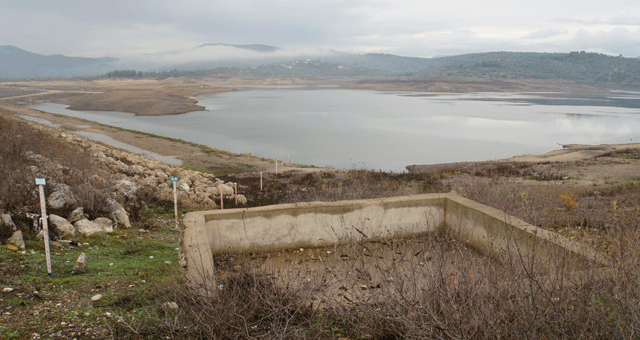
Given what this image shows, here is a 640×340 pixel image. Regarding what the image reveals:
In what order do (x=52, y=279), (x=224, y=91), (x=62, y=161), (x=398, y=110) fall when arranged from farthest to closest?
(x=224, y=91), (x=398, y=110), (x=62, y=161), (x=52, y=279)

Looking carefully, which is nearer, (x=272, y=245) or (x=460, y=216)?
(x=272, y=245)

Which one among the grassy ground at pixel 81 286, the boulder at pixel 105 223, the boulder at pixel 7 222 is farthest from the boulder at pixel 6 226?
the boulder at pixel 105 223

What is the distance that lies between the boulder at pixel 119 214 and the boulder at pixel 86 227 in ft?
4.00

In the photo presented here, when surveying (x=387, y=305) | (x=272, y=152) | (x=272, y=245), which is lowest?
(x=272, y=152)

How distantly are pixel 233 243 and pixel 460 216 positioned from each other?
3.89 m

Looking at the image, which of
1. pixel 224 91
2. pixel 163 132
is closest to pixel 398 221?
pixel 163 132

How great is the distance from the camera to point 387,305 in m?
3.54

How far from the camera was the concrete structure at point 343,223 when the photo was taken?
260 inches

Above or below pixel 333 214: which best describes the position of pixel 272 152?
below

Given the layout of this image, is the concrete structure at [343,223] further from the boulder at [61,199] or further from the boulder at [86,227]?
the boulder at [61,199]

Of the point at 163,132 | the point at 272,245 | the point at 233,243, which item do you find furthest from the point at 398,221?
the point at 163,132

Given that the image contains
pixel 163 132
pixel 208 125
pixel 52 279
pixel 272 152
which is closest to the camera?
pixel 52 279

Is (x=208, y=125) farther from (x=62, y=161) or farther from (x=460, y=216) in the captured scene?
(x=460, y=216)

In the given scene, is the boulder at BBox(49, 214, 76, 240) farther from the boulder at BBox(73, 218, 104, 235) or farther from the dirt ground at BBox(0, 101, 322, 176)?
the dirt ground at BBox(0, 101, 322, 176)
